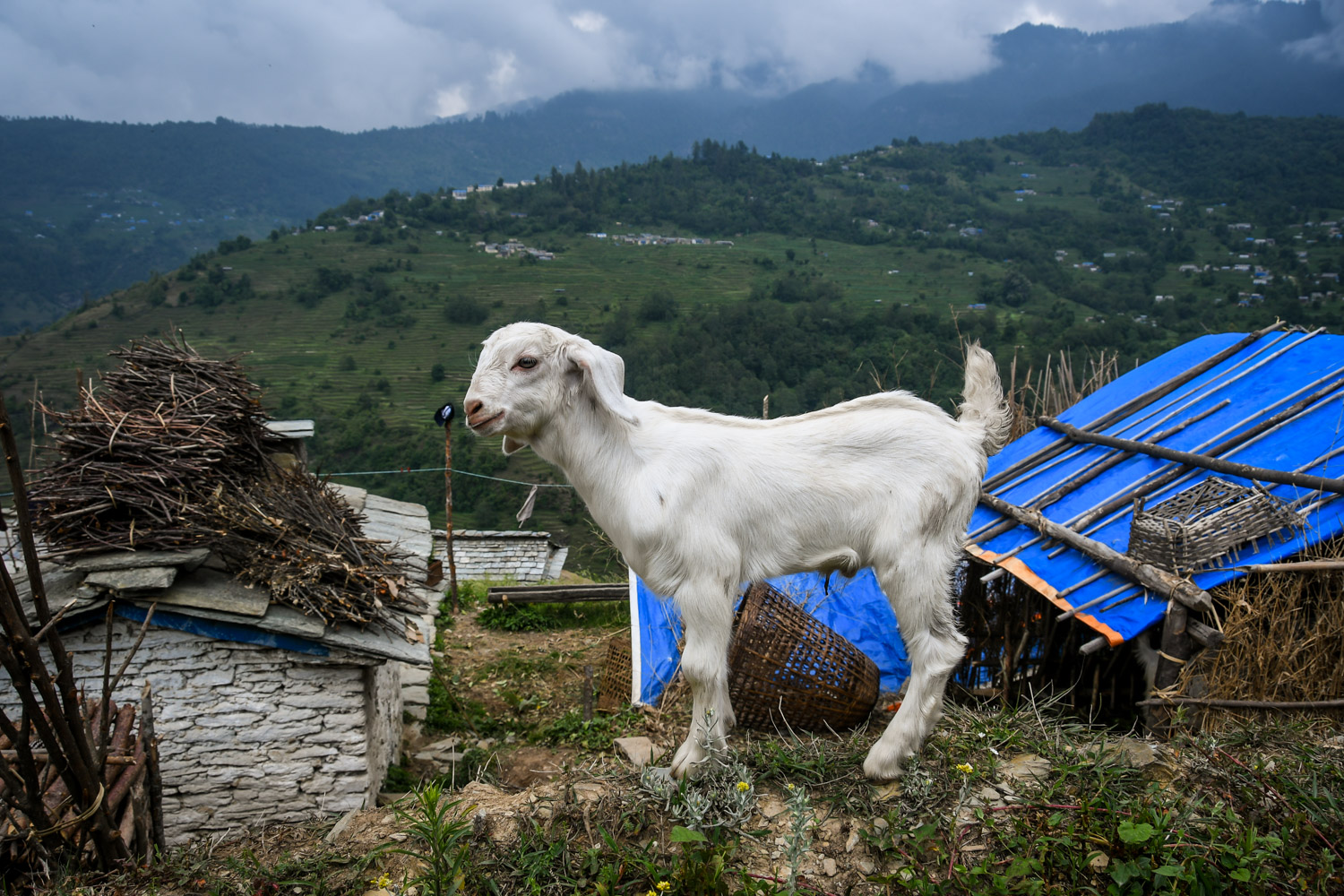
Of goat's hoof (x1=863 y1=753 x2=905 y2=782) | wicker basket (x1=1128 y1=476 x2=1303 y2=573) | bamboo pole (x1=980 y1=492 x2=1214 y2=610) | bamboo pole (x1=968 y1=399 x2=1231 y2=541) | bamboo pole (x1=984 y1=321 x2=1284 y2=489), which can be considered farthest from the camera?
bamboo pole (x1=984 y1=321 x2=1284 y2=489)

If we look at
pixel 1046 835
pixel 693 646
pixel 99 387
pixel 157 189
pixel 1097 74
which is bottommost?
pixel 1046 835

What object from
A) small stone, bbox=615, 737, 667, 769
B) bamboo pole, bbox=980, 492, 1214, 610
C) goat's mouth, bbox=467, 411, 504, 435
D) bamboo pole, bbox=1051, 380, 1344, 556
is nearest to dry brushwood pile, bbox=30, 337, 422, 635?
small stone, bbox=615, 737, 667, 769

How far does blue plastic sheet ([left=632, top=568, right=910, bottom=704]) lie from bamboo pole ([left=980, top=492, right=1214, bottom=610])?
5.23 ft

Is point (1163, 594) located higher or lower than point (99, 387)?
lower

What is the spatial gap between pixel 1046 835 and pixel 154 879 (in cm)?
440

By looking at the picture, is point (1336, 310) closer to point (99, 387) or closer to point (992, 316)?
point (992, 316)

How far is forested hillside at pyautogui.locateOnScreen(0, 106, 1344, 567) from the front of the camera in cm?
3303

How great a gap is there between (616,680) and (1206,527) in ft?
18.3

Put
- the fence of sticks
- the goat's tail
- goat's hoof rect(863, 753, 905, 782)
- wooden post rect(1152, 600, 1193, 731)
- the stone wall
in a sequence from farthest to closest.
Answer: the stone wall < wooden post rect(1152, 600, 1193, 731) < the goat's tail < goat's hoof rect(863, 753, 905, 782) < the fence of sticks

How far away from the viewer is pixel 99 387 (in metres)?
7.13

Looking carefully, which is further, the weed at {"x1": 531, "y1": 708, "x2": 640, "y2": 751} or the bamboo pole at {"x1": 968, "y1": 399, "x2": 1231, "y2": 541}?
the weed at {"x1": 531, "y1": 708, "x2": 640, "y2": 751}

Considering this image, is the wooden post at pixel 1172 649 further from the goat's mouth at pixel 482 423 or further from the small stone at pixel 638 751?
the goat's mouth at pixel 482 423

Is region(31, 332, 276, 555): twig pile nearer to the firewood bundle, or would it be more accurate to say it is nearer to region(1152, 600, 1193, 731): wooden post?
the firewood bundle

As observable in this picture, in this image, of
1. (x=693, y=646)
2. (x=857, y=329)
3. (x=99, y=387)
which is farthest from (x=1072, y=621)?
(x=857, y=329)
